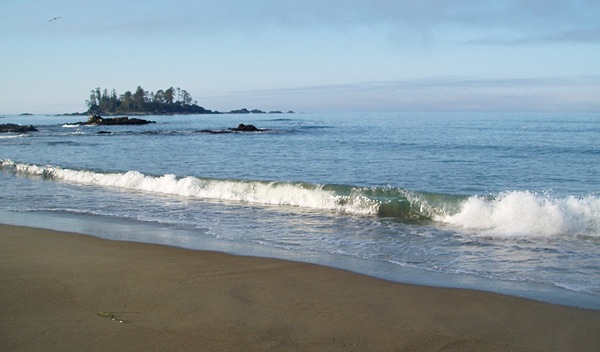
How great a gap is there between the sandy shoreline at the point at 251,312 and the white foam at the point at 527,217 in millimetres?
4874

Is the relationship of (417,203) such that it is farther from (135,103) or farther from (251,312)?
(135,103)

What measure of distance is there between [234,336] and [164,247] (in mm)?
3994

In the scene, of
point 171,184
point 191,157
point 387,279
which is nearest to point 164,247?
point 387,279

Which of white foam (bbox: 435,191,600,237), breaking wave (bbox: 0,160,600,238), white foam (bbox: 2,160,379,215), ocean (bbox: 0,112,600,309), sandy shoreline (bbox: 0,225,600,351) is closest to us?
sandy shoreline (bbox: 0,225,600,351)

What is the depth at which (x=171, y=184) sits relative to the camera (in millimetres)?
16703

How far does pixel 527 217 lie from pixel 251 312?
24.4ft

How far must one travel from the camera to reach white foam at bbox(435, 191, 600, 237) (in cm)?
996

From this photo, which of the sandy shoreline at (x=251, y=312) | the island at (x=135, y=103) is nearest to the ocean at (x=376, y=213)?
the sandy shoreline at (x=251, y=312)

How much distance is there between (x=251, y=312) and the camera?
5.26 m

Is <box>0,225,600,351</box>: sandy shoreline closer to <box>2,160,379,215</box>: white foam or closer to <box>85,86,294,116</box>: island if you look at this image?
<box>2,160,379,215</box>: white foam

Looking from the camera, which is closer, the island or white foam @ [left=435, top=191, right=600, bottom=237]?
white foam @ [left=435, top=191, right=600, bottom=237]

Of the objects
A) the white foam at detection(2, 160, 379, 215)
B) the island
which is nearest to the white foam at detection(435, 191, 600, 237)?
the white foam at detection(2, 160, 379, 215)

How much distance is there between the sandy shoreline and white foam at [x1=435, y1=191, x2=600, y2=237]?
192 inches

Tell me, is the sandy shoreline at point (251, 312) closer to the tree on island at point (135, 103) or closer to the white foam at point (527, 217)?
the white foam at point (527, 217)
